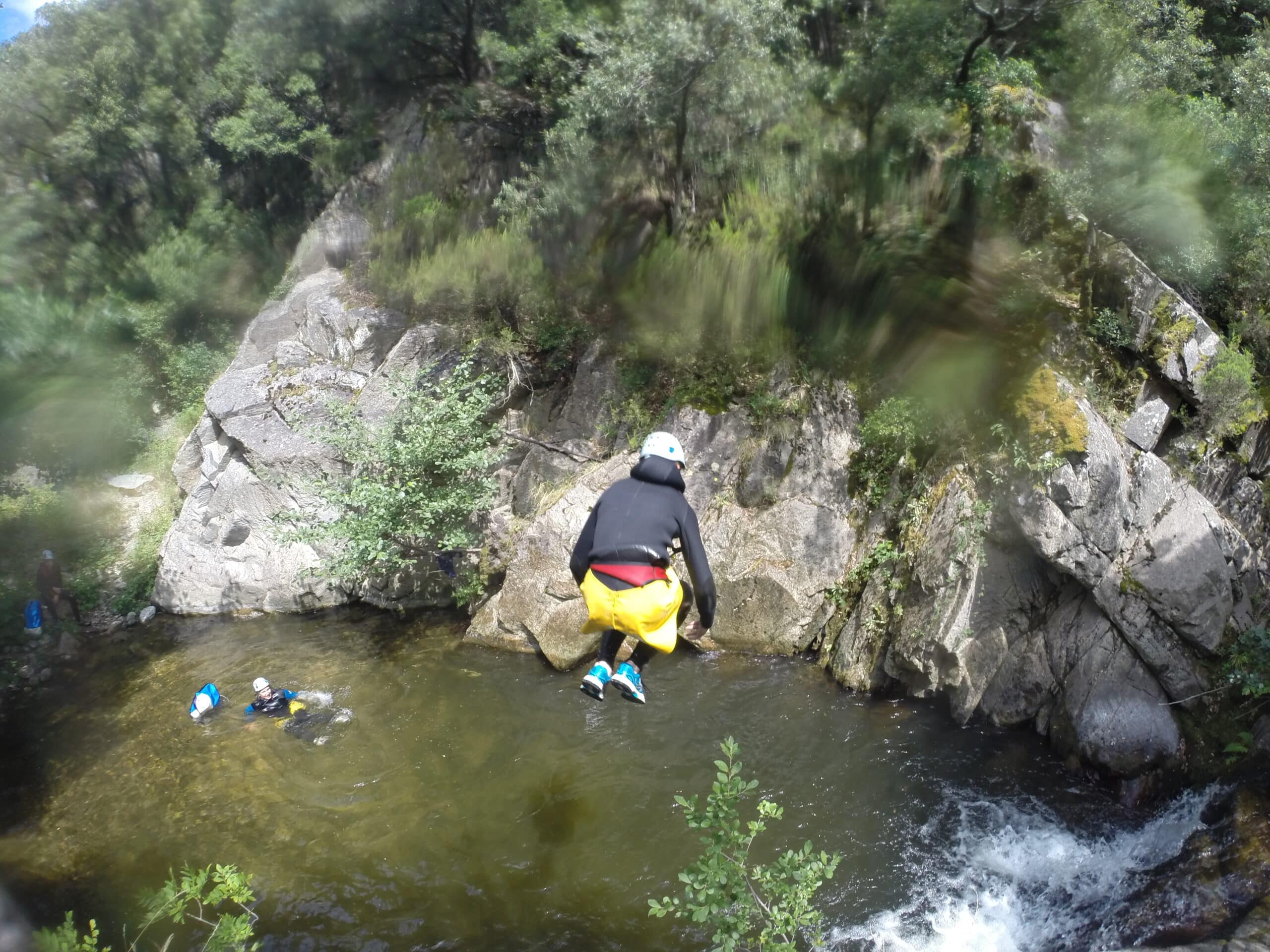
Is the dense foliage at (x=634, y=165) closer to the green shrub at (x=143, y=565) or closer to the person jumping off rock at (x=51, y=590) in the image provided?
the green shrub at (x=143, y=565)

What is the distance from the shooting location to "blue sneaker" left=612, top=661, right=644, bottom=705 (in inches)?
209

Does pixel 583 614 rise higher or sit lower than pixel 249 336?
lower

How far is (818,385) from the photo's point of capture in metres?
10.7

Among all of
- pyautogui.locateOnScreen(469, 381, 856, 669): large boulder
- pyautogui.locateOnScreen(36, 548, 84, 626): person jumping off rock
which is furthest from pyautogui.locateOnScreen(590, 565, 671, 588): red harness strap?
pyautogui.locateOnScreen(36, 548, 84, 626): person jumping off rock

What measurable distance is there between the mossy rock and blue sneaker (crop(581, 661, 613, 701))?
5.19 meters

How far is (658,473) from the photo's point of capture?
5184 millimetres

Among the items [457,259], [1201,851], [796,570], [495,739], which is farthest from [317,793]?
[457,259]

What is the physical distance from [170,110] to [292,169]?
2.54 metres

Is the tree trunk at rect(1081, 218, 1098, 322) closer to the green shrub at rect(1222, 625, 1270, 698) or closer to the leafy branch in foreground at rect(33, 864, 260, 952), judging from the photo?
the green shrub at rect(1222, 625, 1270, 698)

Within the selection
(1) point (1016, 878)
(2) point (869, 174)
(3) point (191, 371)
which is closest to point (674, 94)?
(2) point (869, 174)

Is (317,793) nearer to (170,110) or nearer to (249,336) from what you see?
(249,336)

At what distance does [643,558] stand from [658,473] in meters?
0.61

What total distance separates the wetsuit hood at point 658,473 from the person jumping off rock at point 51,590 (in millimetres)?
12240

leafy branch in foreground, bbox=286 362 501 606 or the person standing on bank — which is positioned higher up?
the person standing on bank
